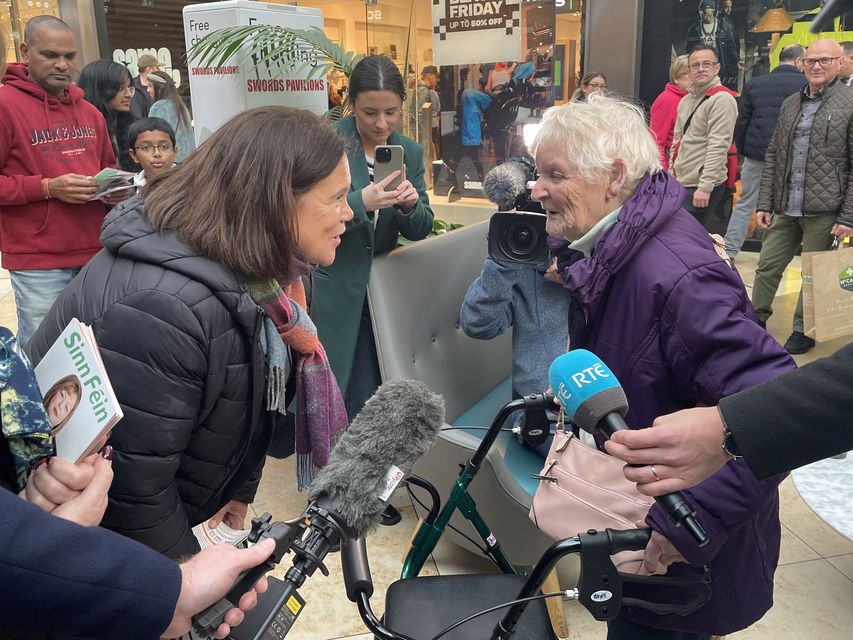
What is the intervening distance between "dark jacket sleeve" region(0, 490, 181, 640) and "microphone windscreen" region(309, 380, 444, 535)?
0.25 m

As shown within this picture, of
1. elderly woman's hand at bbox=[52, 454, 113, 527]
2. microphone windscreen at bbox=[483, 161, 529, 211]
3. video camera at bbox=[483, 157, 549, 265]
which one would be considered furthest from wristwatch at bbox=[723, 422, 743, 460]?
microphone windscreen at bbox=[483, 161, 529, 211]

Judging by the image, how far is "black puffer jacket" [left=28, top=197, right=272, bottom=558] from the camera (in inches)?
48.9

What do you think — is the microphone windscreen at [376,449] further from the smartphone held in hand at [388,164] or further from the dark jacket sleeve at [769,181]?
the dark jacket sleeve at [769,181]

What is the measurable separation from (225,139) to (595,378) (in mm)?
882

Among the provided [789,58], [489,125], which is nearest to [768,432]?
[789,58]

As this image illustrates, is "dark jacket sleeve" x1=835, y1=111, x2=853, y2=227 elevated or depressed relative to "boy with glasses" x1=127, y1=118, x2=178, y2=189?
depressed

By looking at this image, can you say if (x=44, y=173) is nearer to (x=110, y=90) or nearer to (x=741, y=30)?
(x=110, y=90)

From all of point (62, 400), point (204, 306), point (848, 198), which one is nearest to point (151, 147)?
point (204, 306)

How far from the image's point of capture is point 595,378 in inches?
44.6

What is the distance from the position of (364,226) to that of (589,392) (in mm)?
1627

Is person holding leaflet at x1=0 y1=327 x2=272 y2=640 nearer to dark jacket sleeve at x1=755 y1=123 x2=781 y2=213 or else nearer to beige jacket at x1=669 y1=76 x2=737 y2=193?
dark jacket sleeve at x1=755 y1=123 x2=781 y2=213

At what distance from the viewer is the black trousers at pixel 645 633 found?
1.47 m

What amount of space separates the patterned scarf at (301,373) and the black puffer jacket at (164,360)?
0.18 ft

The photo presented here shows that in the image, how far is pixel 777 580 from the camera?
2574 mm
